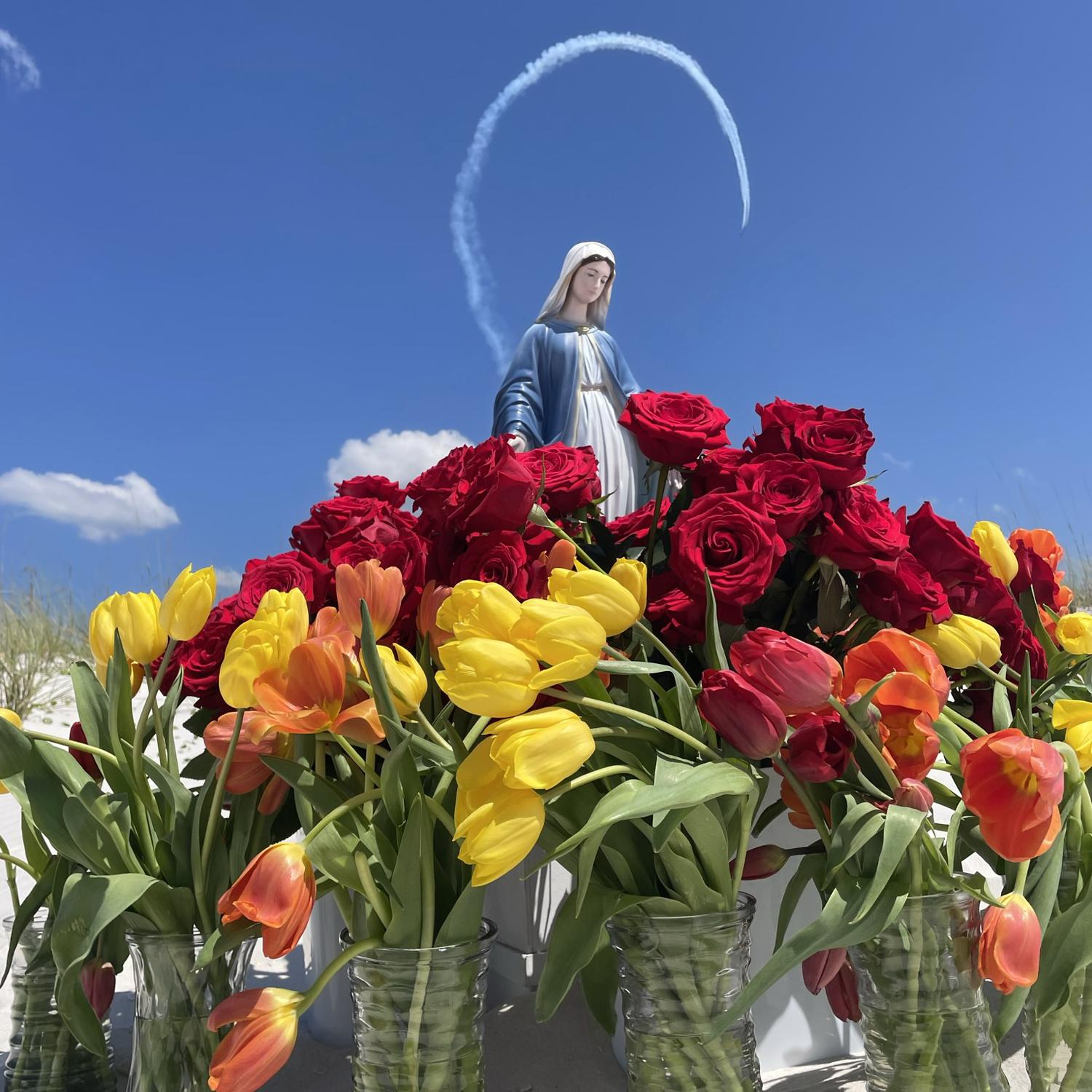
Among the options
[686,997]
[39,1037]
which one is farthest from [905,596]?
[39,1037]

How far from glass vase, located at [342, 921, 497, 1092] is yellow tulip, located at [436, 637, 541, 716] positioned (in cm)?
21

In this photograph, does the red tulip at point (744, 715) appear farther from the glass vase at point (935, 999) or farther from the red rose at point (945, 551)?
the red rose at point (945, 551)

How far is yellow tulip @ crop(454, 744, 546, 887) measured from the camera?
1.65ft

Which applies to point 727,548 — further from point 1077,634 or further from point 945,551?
point 1077,634

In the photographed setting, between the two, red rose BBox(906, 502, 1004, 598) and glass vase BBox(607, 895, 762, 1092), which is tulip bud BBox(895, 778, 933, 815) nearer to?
glass vase BBox(607, 895, 762, 1092)

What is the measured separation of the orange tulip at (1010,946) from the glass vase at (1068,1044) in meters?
0.21

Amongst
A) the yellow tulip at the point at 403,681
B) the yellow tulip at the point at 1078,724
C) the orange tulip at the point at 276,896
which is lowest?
the orange tulip at the point at 276,896

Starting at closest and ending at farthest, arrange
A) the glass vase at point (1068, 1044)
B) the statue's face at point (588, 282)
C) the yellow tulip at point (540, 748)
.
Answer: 1. the yellow tulip at point (540, 748)
2. the glass vase at point (1068, 1044)
3. the statue's face at point (588, 282)

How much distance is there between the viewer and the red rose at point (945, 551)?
0.88 m

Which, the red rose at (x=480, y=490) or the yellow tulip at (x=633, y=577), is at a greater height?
the red rose at (x=480, y=490)

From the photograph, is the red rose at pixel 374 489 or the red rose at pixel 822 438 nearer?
the red rose at pixel 822 438

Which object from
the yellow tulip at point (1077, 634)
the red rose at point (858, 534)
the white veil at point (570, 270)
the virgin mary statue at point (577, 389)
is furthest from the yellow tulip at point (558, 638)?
the white veil at point (570, 270)

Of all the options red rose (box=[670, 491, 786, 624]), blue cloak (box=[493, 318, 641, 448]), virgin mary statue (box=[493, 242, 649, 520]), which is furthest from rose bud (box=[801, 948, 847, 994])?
blue cloak (box=[493, 318, 641, 448])

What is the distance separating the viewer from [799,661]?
0.55 m
